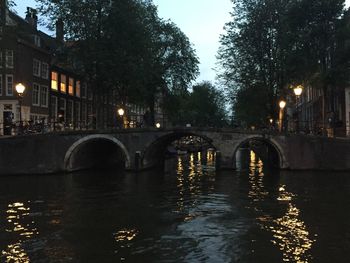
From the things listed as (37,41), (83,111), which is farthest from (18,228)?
(83,111)

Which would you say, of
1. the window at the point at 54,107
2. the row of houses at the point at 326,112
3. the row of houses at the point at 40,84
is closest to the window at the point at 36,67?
the row of houses at the point at 40,84

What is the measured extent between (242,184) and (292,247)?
14.2 metres

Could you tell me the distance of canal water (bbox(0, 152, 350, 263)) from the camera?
12.6 metres

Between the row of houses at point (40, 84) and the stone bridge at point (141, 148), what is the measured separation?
198 centimetres

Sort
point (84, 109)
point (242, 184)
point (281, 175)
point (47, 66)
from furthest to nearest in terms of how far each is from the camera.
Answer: point (84, 109)
point (47, 66)
point (281, 175)
point (242, 184)

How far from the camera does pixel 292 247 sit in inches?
512

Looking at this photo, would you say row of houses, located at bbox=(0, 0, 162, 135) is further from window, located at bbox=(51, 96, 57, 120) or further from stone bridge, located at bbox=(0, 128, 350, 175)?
stone bridge, located at bbox=(0, 128, 350, 175)

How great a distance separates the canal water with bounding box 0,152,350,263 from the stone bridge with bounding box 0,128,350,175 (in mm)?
5338

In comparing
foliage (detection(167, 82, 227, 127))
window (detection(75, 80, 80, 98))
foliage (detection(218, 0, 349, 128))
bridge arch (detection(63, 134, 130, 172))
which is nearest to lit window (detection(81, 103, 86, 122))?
window (detection(75, 80, 80, 98))

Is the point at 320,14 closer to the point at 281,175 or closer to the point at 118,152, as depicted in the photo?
the point at 281,175

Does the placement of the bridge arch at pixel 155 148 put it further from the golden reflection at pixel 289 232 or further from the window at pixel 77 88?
the window at pixel 77 88

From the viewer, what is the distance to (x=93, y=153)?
41.3 metres

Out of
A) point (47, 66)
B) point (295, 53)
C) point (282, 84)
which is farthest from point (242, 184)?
point (47, 66)

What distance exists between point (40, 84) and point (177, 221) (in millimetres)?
33262
